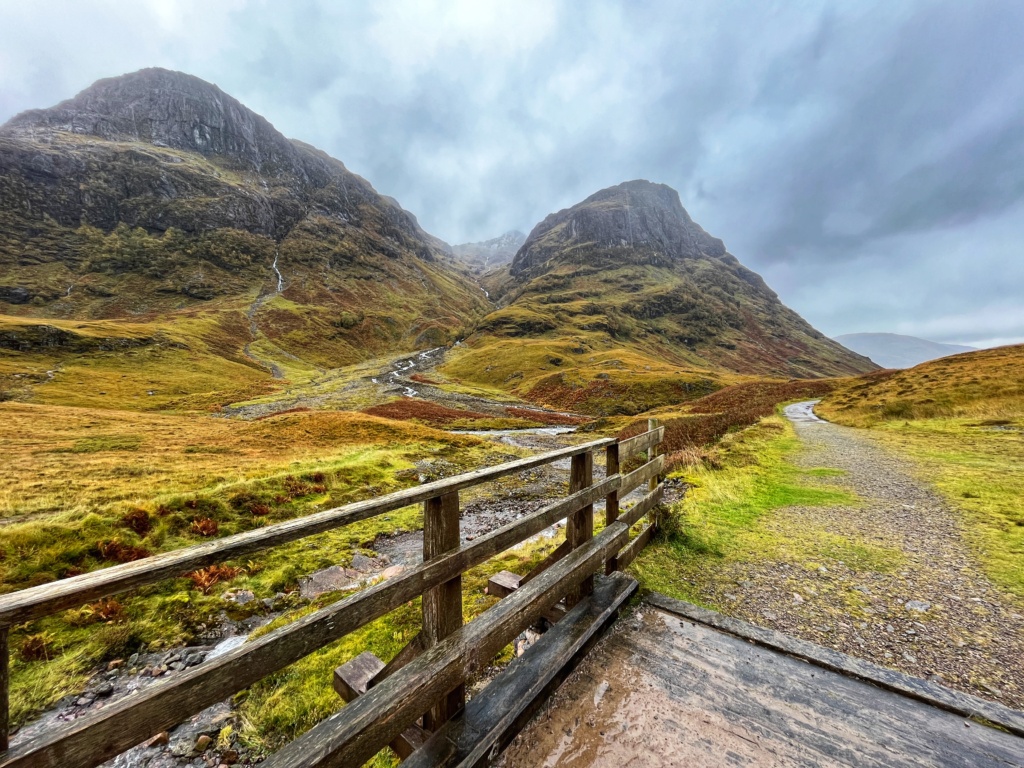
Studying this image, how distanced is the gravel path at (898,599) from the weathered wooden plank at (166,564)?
5573 millimetres

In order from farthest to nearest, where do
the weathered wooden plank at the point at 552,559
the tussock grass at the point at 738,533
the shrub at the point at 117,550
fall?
the shrub at the point at 117,550
the tussock grass at the point at 738,533
the weathered wooden plank at the point at 552,559

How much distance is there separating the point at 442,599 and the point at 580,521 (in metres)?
2.55

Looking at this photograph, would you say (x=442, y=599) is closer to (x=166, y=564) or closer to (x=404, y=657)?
(x=404, y=657)

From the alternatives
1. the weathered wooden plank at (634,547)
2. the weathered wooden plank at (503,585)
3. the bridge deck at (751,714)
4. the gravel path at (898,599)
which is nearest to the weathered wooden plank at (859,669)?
the bridge deck at (751,714)

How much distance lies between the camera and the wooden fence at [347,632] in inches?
70.5

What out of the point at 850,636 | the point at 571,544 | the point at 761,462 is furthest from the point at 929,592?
the point at 761,462

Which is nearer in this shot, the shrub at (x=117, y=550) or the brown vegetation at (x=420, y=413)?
the shrub at (x=117, y=550)

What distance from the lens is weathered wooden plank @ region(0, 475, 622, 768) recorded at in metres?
1.74

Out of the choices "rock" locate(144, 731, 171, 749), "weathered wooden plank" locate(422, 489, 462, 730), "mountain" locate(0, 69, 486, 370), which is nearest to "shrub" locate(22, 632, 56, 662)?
"rock" locate(144, 731, 171, 749)

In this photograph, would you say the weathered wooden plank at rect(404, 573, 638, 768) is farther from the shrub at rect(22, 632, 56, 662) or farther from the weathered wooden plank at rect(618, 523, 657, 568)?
the shrub at rect(22, 632, 56, 662)

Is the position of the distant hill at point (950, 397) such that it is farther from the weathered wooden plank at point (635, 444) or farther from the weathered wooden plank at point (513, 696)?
the weathered wooden plank at point (513, 696)

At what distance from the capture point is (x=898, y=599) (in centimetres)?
612

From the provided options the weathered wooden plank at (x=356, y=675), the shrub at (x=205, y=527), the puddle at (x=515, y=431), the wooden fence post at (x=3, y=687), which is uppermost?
the wooden fence post at (x=3, y=687)

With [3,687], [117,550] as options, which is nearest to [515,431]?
[117,550]
